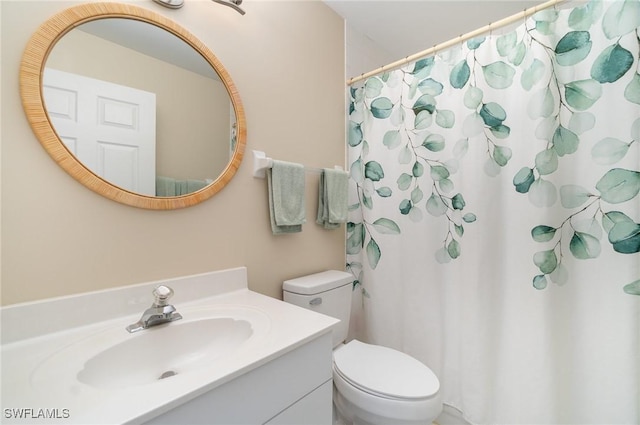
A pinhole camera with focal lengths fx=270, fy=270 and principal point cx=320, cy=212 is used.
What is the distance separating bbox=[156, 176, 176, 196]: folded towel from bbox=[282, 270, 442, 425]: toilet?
0.65 metres

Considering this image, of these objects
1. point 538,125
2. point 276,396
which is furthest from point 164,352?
point 538,125

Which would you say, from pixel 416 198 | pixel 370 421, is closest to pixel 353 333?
pixel 370 421

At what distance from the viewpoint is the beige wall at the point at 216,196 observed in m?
0.72

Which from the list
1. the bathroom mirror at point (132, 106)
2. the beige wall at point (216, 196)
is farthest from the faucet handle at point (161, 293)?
the bathroom mirror at point (132, 106)

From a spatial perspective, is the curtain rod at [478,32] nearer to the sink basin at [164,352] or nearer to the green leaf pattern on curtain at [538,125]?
the green leaf pattern on curtain at [538,125]

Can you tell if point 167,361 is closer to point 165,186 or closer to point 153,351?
point 153,351

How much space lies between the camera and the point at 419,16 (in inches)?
65.5

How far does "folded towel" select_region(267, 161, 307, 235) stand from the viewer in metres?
1.24

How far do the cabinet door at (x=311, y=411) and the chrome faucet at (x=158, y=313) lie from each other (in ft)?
1.45

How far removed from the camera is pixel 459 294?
134cm

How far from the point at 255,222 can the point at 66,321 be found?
0.68m

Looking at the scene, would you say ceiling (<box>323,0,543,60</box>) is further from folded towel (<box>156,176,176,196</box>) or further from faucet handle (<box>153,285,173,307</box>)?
faucet handle (<box>153,285,173,307</box>)

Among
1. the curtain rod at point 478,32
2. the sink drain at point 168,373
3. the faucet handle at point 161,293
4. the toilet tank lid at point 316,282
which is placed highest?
the curtain rod at point 478,32

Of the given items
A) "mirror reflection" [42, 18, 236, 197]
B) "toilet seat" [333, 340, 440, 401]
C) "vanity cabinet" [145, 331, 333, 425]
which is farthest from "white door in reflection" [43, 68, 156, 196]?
"toilet seat" [333, 340, 440, 401]
